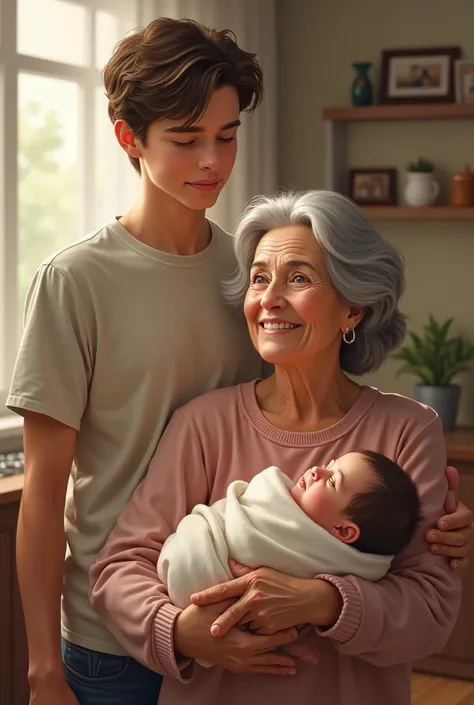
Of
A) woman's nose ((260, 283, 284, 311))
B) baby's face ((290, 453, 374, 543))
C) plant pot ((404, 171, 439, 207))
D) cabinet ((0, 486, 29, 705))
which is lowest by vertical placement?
cabinet ((0, 486, 29, 705))

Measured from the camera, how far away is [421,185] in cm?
486

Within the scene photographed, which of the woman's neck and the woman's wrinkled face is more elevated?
the woman's wrinkled face

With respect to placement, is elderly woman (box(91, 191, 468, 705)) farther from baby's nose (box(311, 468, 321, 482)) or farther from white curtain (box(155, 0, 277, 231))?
white curtain (box(155, 0, 277, 231))

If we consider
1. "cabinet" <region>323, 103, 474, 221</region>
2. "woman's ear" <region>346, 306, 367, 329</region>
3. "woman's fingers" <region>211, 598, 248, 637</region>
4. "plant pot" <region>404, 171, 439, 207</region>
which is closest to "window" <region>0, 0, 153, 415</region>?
"cabinet" <region>323, 103, 474, 221</region>

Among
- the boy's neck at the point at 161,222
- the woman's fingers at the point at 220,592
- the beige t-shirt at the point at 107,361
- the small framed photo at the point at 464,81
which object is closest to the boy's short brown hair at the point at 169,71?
the boy's neck at the point at 161,222

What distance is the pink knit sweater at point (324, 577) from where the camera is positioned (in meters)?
1.83

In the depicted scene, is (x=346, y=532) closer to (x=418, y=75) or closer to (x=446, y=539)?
(x=446, y=539)

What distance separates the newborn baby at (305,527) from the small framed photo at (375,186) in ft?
10.7

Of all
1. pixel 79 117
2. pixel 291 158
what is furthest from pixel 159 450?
pixel 291 158

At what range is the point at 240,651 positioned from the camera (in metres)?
1.79

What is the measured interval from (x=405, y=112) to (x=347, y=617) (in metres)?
3.46

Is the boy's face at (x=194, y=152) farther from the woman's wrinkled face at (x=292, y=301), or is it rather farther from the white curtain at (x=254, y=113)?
the white curtain at (x=254, y=113)

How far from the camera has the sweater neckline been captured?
2.01 m

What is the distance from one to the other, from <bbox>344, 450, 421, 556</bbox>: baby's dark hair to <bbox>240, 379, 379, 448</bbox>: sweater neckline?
0.43 feet
